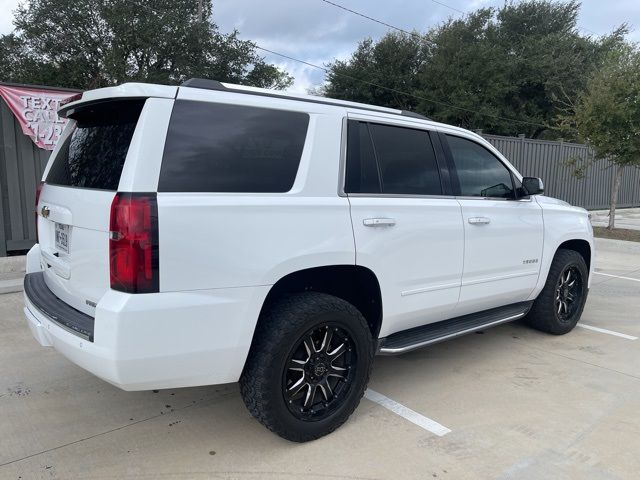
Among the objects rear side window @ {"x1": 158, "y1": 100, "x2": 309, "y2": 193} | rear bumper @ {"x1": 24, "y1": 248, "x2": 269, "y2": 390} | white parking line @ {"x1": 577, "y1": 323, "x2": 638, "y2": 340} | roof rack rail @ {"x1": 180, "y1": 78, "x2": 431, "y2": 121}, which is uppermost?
roof rack rail @ {"x1": 180, "y1": 78, "x2": 431, "y2": 121}

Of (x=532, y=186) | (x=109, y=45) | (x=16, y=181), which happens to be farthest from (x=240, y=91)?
(x=109, y=45)

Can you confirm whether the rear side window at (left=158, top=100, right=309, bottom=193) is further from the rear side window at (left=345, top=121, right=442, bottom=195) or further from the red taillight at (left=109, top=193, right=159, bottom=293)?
the rear side window at (left=345, top=121, right=442, bottom=195)

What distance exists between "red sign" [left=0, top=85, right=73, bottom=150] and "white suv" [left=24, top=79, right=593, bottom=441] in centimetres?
432

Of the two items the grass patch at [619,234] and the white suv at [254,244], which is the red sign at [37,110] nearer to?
the white suv at [254,244]

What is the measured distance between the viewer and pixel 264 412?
112 inches

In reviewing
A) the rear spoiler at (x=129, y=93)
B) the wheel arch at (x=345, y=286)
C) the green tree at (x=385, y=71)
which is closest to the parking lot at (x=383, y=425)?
the wheel arch at (x=345, y=286)

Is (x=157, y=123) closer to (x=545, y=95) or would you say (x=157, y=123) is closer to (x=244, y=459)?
(x=244, y=459)

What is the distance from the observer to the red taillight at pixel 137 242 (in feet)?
7.86

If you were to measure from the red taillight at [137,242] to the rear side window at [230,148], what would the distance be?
0.45ft

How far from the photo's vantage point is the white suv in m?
2.47

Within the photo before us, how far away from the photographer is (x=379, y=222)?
324cm

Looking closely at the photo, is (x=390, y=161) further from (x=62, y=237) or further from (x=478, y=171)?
(x=62, y=237)

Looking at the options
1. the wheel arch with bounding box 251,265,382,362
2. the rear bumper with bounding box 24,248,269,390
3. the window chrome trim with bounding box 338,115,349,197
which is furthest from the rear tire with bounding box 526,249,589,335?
the rear bumper with bounding box 24,248,269,390

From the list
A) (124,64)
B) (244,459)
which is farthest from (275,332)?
(124,64)
